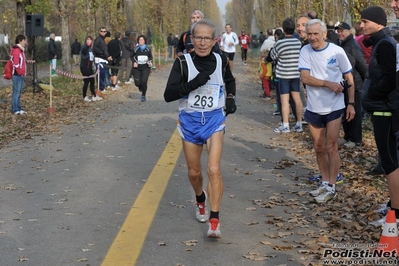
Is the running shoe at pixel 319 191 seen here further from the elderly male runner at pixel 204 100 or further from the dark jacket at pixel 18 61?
the dark jacket at pixel 18 61

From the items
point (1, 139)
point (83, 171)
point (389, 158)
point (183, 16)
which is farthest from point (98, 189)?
point (183, 16)

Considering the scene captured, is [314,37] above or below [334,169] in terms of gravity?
above

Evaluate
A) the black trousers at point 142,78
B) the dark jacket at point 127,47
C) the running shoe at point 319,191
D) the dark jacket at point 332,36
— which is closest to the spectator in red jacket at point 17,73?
the black trousers at point 142,78

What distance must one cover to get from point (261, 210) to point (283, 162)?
3246mm

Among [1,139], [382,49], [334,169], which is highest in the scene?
[382,49]

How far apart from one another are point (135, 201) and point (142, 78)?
14350mm

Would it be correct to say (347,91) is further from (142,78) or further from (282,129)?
(142,78)

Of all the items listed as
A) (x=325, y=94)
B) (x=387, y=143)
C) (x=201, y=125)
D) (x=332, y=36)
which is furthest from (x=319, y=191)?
(x=332, y=36)

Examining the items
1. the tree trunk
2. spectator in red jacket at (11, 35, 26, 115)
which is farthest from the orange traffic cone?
the tree trunk

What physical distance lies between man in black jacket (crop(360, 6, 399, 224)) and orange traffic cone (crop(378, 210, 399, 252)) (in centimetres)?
123

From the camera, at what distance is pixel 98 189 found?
898cm

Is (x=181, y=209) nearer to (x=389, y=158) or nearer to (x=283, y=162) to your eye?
(x=389, y=158)

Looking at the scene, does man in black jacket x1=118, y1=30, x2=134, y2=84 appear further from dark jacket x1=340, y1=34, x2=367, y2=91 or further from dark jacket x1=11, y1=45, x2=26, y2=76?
dark jacket x1=340, y1=34, x2=367, y2=91

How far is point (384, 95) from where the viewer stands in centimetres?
704
